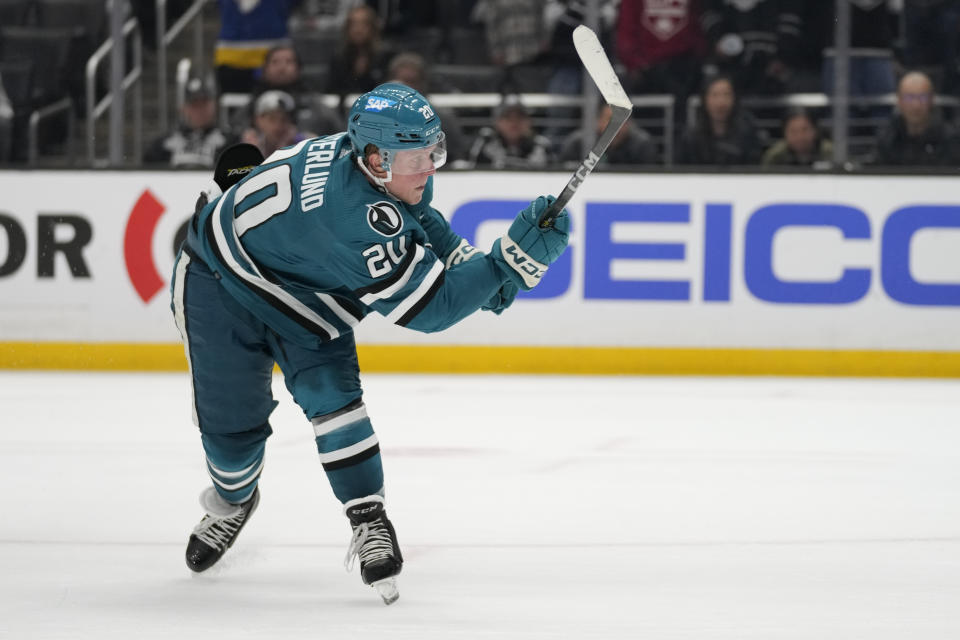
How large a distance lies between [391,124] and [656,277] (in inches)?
170

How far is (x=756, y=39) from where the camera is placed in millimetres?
7945

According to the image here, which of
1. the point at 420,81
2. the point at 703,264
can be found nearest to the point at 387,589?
the point at 703,264

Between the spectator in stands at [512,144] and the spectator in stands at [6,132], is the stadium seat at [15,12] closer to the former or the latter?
the spectator in stands at [6,132]

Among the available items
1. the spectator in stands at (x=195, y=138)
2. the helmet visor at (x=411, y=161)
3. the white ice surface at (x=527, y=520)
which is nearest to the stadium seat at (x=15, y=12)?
the spectator in stands at (x=195, y=138)

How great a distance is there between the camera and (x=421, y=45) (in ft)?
28.4

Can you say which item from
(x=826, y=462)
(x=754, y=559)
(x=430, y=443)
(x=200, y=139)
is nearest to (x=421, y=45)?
(x=200, y=139)

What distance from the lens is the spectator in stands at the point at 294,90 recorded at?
7.51 m

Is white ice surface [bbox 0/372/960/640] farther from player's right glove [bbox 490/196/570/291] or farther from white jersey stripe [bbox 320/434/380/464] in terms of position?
player's right glove [bbox 490/196/570/291]

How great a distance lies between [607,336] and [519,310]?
44 centimetres

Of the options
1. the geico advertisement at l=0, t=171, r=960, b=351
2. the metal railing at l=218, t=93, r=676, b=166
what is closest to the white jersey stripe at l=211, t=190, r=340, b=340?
the geico advertisement at l=0, t=171, r=960, b=351

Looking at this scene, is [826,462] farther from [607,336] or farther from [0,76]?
[0,76]

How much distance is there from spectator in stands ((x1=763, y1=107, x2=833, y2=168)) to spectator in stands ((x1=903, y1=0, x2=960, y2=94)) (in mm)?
760

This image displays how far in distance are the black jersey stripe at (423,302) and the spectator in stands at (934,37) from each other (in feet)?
17.9

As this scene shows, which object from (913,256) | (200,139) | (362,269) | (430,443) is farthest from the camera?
(200,139)
